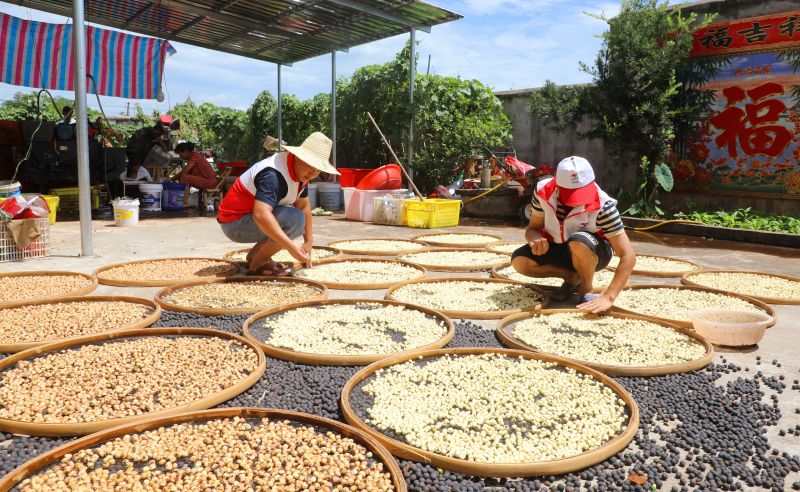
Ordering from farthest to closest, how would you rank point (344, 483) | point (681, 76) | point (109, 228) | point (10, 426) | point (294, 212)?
point (681, 76)
point (109, 228)
point (294, 212)
point (10, 426)
point (344, 483)

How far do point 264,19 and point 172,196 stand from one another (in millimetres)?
2944

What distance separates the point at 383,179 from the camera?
7.51 metres

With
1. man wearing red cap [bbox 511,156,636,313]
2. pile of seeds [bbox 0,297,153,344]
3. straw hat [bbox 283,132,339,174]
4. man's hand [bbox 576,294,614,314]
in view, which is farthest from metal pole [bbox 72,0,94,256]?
man's hand [bbox 576,294,614,314]

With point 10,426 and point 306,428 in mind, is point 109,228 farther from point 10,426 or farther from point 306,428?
point 306,428

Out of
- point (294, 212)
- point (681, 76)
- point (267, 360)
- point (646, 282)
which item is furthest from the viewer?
point (681, 76)

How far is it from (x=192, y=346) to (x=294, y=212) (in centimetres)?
146

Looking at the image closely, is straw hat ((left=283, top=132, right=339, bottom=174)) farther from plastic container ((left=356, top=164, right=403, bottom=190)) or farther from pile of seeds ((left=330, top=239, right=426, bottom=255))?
plastic container ((left=356, top=164, right=403, bottom=190))

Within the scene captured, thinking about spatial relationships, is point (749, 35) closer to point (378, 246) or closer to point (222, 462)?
point (378, 246)

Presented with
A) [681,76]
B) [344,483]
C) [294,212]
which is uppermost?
[681,76]

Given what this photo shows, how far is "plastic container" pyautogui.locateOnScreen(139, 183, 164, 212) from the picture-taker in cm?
797

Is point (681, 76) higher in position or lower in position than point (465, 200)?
higher

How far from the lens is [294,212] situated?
3742 millimetres

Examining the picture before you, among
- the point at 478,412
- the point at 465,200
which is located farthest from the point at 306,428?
the point at 465,200

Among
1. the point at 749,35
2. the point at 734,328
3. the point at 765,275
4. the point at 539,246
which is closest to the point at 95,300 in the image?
the point at 539,246
